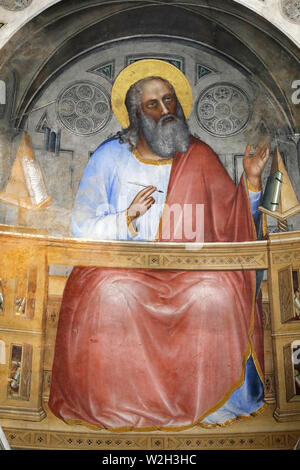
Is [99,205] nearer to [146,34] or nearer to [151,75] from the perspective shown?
[151,75]

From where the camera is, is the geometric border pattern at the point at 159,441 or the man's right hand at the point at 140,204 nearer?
the geometric border pattern at the point at 159,441

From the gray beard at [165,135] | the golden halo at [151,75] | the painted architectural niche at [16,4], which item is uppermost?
the painted architectural niche at [16,4]

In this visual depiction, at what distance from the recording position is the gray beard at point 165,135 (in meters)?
12.5

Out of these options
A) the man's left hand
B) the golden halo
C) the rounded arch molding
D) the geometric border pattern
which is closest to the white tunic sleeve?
the golden halo

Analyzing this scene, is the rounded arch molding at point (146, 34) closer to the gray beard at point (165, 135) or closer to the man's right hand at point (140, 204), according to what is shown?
the gray beard at point (165, 135)

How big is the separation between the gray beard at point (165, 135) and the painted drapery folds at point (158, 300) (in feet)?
0.06

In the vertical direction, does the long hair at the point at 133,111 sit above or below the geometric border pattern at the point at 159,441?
above

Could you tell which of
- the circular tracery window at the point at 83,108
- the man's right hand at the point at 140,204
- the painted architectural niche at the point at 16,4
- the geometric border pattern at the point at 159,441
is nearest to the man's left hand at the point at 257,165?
the man's right hand at the point at 140,204

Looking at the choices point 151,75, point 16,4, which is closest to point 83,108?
point 151,75

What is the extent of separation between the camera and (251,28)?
11.7 meters

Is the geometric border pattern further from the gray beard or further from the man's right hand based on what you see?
the gray beard

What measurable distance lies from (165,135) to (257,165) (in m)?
1.47

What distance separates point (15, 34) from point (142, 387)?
5224 mm

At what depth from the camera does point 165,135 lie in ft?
41.1
